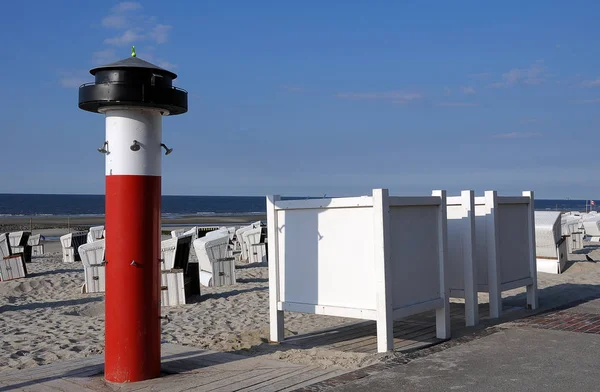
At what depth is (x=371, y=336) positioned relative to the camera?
324 inches

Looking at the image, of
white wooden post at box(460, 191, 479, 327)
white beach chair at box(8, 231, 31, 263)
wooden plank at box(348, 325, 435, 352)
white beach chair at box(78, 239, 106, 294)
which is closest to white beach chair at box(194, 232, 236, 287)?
white beach chair at box(78, 239, 106, 294)

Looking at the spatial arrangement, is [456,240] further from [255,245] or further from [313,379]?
[255,245]

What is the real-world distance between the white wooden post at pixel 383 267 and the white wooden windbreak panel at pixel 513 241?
125 inches

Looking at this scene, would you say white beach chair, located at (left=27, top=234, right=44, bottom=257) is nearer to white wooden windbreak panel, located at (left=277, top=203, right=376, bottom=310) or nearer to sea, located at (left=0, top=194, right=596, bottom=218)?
white wooden windbreak panel, located at (left=277, top=203, right=376, bottom=310)

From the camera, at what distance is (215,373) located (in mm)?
6309

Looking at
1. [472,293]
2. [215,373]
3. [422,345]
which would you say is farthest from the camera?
[472,293]

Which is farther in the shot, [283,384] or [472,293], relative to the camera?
[472,293]

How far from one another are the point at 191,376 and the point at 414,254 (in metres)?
2.81

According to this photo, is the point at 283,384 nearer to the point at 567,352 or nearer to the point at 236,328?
the point at 567,352

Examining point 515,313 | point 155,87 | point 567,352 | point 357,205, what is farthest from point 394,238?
point 515,313

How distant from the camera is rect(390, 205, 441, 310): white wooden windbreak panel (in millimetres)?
7137

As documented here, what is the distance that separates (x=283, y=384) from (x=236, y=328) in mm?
3716

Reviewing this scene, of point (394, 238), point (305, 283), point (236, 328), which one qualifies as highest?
point (394, 238)

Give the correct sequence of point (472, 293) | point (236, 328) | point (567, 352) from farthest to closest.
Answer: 1. point (236, 328)
2. point (472, 293)
3. point (567, 352)
